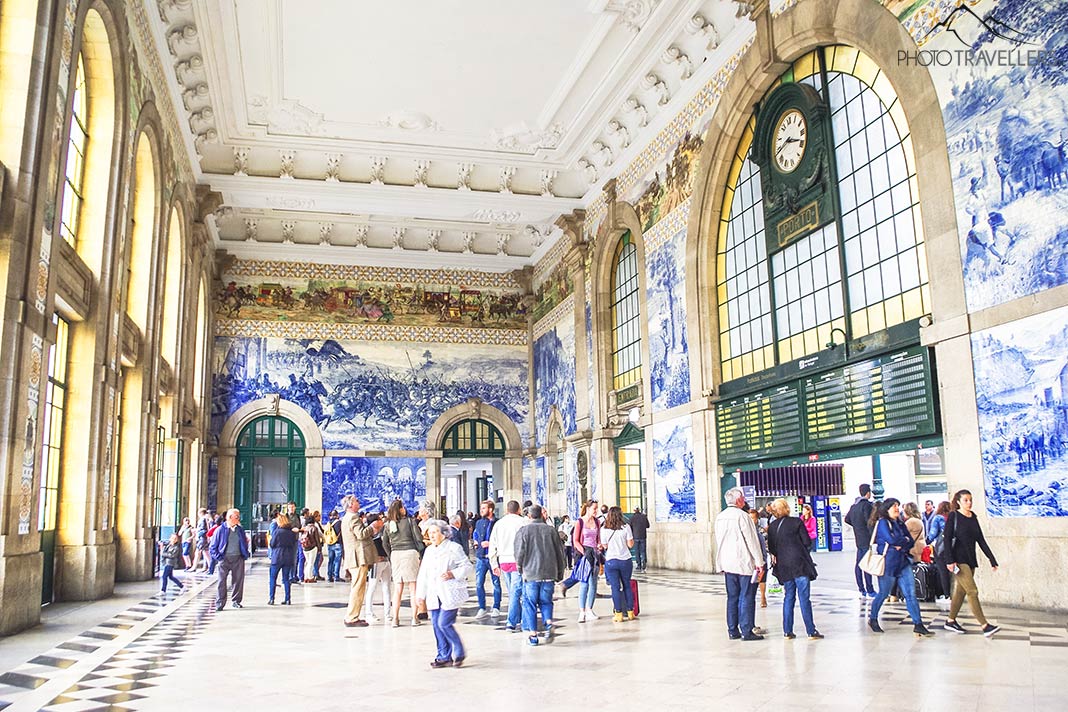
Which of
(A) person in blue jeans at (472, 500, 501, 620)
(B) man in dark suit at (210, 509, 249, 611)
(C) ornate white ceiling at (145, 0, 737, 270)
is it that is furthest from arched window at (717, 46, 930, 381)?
(B) man in dark suit at (210, 509, 249, 611)

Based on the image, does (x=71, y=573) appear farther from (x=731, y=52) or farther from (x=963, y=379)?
(x=731, y=52)

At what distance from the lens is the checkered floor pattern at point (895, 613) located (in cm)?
738

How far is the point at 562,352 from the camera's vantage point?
80.4 ft

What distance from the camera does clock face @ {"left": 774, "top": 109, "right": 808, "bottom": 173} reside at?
13.2 m

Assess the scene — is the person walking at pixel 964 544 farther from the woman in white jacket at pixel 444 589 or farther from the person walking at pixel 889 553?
the woman in white jacket at pixel 444 589

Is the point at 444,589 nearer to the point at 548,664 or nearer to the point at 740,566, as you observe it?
the point at 548,664

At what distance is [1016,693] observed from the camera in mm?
5473

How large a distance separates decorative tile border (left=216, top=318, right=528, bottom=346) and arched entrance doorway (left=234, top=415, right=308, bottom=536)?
8.79 ft

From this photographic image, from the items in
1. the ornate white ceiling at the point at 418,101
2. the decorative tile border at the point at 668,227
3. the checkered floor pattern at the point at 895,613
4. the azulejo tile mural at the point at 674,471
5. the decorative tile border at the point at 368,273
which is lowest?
the checkered floor pattern at the point at 895,613

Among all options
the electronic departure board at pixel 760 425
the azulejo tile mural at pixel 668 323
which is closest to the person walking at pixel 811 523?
the azulejo tile mural at pixel 668 323

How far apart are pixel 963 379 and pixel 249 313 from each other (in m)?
21.4

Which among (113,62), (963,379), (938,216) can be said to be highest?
(113,62)

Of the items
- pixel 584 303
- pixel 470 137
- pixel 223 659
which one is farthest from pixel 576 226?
pixel 223 659

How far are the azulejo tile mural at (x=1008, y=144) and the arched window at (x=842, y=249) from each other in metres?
1.11
